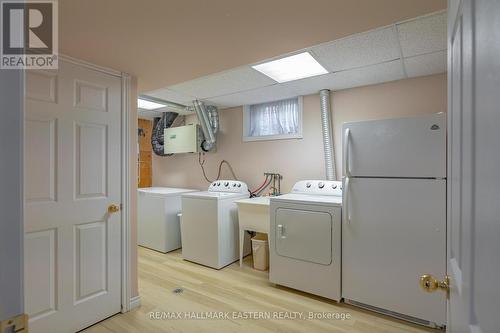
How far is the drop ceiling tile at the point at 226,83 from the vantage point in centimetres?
254

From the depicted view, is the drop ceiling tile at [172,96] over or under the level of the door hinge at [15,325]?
over

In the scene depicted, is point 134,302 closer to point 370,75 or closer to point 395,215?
point 395,215

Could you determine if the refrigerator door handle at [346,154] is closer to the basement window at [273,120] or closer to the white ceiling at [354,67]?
the white ceiling at [354,67]

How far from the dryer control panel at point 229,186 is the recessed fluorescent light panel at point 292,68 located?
1569 mm

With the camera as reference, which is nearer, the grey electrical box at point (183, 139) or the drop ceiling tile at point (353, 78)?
the drop ceiling tile at point (353, 78)

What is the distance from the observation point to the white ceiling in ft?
5.89

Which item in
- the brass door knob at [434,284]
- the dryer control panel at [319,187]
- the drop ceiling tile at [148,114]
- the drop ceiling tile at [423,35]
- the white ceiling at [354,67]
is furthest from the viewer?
the drop ceiling tile at [148,114]

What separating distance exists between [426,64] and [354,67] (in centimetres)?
64

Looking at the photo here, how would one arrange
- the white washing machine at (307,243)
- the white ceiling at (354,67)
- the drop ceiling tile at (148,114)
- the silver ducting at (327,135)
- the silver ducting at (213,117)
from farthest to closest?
the drop ceiling tile at (148,114), the silver ducting at (213,117), the silver ducting at (327,135), the white washing machine at (307,243), the white ceiling at (354,67)

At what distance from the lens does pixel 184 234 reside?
3396mm

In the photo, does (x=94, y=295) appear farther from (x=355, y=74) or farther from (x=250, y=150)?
(x=355, y=74)

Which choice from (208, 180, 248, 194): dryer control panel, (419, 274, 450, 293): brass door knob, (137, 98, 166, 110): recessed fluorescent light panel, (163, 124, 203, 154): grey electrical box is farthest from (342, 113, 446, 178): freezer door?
(137, 98, 166, 110): recessed fluorescent light panel

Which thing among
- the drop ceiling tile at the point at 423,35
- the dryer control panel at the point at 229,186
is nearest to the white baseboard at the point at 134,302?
the dryer control panel at the point at 229,186

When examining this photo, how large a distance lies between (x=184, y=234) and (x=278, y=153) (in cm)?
169
